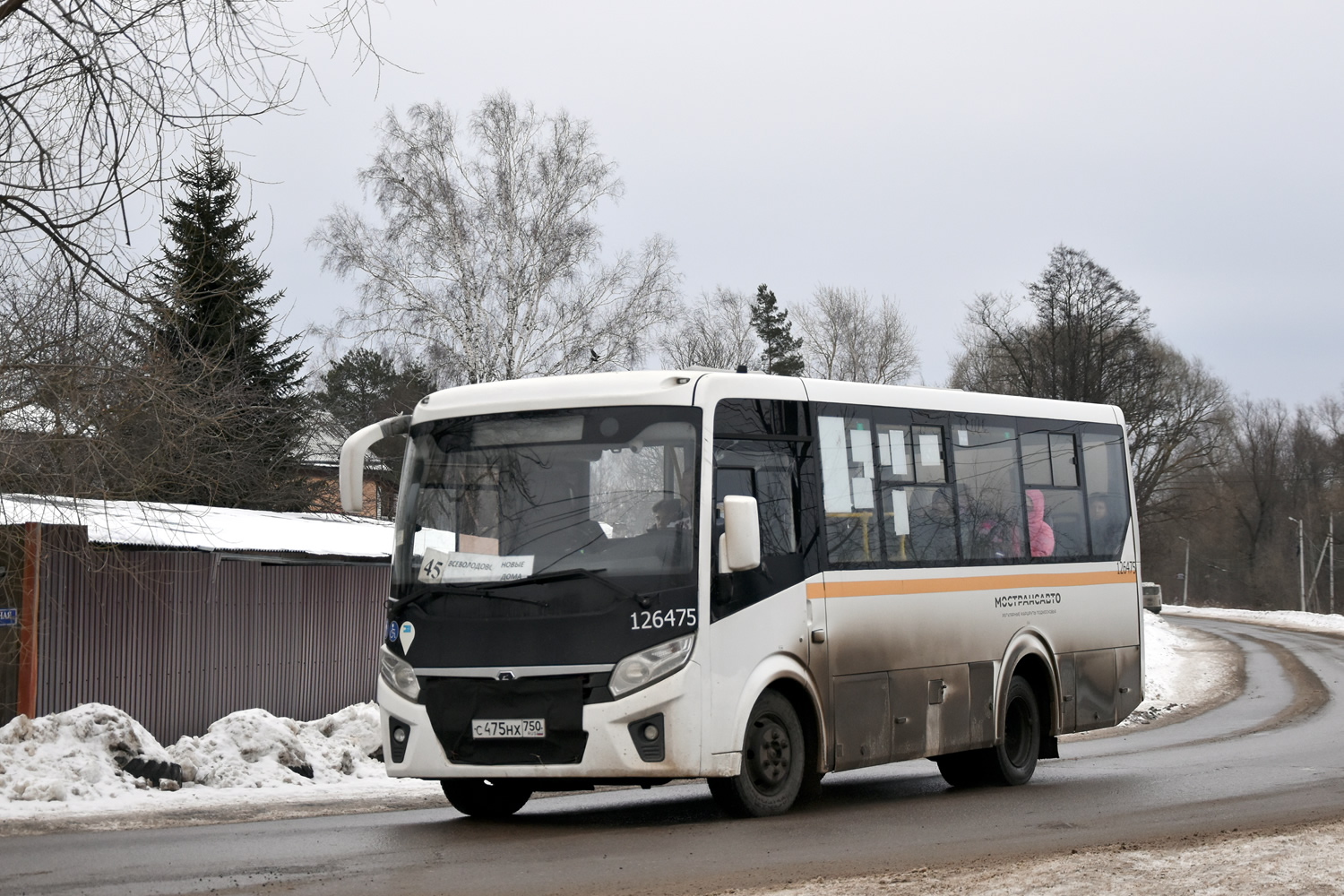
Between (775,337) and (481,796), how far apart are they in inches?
2316

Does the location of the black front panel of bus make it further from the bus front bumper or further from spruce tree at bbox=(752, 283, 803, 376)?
spruce tree at bbox=(752, 283, 803, 376)

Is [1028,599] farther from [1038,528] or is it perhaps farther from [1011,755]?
[1011,755]

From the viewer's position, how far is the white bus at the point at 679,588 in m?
9.76

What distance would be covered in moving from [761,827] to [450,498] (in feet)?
9.61

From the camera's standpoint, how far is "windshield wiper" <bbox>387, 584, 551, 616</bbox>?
9977mm

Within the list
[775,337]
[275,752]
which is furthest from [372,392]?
[275,752]

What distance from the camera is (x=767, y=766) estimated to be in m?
10.4

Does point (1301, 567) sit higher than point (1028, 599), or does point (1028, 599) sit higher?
point (1301, 567)

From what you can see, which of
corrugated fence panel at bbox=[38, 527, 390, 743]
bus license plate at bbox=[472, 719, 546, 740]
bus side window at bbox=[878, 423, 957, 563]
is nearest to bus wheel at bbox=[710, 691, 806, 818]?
bus license plate at bbox=[472, 719, 546, 740]

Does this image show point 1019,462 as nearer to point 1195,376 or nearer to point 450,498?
point 450,498

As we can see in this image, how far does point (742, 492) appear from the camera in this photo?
34.5ft

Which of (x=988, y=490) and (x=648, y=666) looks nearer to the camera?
(x=648, y=666)

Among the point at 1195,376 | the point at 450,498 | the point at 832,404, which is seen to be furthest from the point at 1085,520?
the point at 1195,376

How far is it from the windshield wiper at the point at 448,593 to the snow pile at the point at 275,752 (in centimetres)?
490
